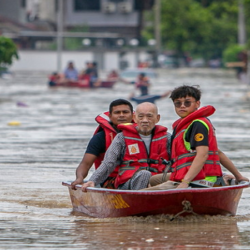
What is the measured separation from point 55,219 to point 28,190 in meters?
2.18

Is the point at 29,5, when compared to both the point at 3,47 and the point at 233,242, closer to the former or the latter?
the point at 3,47

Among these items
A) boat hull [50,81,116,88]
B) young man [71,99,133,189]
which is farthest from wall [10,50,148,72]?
young man [71,99,133,189]

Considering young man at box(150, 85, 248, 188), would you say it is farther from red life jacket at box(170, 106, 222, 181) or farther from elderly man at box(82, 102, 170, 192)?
elderly man at box(82, 102, 170, 192)

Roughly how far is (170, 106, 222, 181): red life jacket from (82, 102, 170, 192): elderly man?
0.33 m

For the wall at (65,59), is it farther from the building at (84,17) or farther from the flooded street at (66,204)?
the flooded street at (66,204)

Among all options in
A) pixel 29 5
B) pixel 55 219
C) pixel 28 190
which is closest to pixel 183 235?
pixel 55 219

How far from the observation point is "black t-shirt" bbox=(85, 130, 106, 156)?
10016 millimetres

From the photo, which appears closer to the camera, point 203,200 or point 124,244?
point 124,244

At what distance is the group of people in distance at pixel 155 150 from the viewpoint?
9219 millimetres

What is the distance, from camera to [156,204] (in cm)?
920

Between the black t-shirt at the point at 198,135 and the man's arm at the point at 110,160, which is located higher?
the black t-shirt at the point at 198,135

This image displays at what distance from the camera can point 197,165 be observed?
9047mm

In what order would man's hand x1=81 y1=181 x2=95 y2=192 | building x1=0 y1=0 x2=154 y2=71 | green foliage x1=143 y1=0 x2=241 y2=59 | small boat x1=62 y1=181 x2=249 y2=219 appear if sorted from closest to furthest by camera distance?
small boat x1=62 y1=181 x2=249 y2=219 < man's hand x1=81 y1=181 x2=95 y2=192 < building x1=0 y1=0 x2=154 y2=71 < green foliage x1=143 y1=0 x2=241 y2=59

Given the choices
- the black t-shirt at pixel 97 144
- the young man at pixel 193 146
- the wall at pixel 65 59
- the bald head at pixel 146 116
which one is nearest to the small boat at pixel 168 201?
the young man at pixel 193 146
